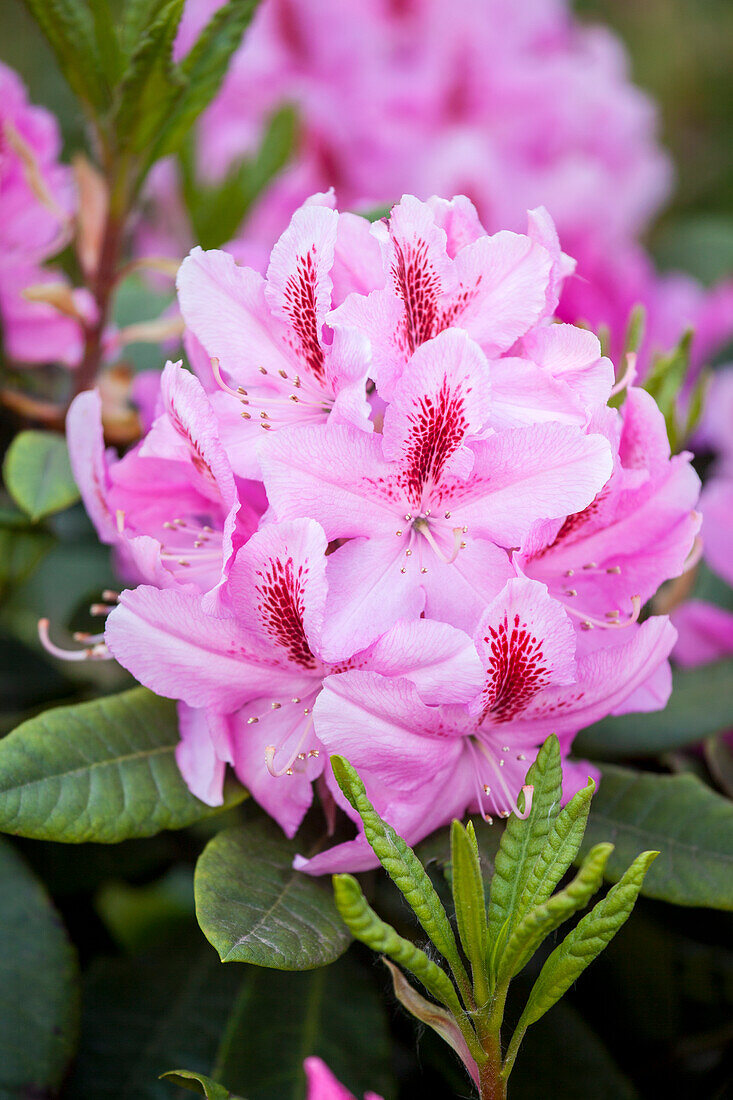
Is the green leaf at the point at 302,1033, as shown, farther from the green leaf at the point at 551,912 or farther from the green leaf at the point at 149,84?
the green leaf at the point at 149,84

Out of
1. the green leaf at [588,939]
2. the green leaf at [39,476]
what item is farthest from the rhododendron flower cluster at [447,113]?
the green leaf at [588,939]

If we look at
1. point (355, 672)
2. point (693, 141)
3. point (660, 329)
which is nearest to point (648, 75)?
point (693, 141)

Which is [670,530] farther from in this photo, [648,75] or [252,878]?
[648,75]

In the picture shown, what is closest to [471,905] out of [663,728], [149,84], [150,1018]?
[663,728]

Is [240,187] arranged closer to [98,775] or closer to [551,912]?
[98,775]

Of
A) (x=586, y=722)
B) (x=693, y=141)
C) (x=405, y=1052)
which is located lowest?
(x=405, y=1052)
